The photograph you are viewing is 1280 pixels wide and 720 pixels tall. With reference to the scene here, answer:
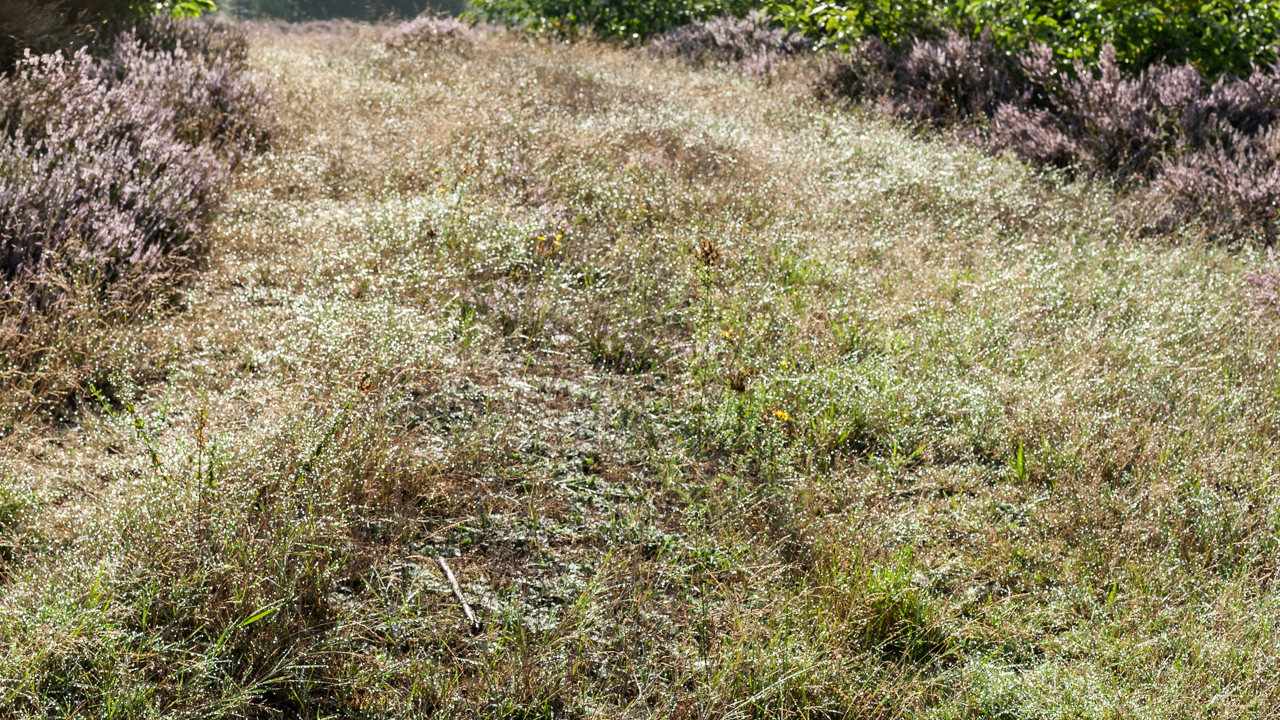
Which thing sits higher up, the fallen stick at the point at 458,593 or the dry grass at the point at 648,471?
the dry grass at the point at 648,471

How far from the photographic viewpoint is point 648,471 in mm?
2924

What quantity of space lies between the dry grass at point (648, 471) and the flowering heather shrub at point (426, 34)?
6015 millimetres

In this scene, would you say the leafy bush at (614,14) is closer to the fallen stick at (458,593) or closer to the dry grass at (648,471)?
the dry grass at (648,471)

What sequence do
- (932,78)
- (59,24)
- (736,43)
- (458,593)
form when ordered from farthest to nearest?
(736,43), (932,78), (59,24), (458,593)

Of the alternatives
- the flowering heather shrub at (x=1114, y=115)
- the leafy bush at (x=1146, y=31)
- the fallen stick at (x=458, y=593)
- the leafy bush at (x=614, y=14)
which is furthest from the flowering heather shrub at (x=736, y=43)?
the fallen stick at (x=458, y=593)

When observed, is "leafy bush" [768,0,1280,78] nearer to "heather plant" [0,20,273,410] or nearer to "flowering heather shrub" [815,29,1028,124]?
"flowering heather shrub" [815,29,1028,124]

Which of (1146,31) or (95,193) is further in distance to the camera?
(1146,31)

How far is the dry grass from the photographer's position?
2.03 meters

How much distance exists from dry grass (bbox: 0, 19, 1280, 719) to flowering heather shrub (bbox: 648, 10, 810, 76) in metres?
5.35

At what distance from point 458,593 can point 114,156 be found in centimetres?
355

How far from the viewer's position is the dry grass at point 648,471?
2.03 metres

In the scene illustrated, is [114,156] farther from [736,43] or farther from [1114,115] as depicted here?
[736,43]

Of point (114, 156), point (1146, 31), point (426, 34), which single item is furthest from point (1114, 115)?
point (426, 34)

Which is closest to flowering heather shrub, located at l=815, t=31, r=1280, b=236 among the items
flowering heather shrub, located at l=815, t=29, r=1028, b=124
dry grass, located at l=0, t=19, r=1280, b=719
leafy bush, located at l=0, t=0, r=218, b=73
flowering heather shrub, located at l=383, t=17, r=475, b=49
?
flowering heather shrub, located at l=815, t=29, r=1028, b=124
